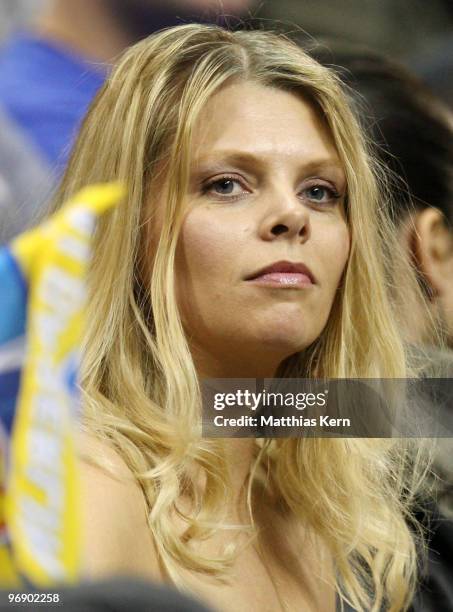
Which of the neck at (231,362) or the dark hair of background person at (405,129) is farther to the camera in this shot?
the dark hair of background person at (405,129)

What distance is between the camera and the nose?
0.97 metres

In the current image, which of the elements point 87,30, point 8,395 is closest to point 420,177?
point 87,30

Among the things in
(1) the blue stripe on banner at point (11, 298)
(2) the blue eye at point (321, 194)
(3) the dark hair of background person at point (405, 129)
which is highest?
(3) the dark hair of background person at point (405, 129)

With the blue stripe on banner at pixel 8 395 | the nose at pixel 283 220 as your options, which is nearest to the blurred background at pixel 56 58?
the nose at pixel 283 220

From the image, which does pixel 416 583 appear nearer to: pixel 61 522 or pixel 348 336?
pixel 348 336

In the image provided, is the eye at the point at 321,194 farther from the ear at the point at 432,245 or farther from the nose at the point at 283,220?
the ear at the point at 432,245

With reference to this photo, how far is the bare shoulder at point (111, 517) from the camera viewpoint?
79cm

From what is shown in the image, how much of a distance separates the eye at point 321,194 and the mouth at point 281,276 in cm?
8

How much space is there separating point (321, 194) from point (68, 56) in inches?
12.0

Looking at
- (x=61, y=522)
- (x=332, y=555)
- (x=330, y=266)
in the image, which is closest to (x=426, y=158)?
(x=330, y=266)

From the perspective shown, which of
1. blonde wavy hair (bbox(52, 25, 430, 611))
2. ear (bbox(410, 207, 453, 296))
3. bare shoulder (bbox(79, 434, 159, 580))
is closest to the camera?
bare shoulder (bbox(79, 434, 159, 580))

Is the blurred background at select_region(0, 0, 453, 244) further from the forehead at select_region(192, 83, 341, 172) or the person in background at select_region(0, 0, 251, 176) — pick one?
the forehead at select_region(192, 83, 341, 172)

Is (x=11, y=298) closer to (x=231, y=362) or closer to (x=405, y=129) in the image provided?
(x=231, y=362)

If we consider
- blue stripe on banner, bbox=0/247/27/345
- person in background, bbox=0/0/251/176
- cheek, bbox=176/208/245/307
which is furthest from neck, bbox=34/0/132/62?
blue stripe on banner, bbox=0/247/27/345
